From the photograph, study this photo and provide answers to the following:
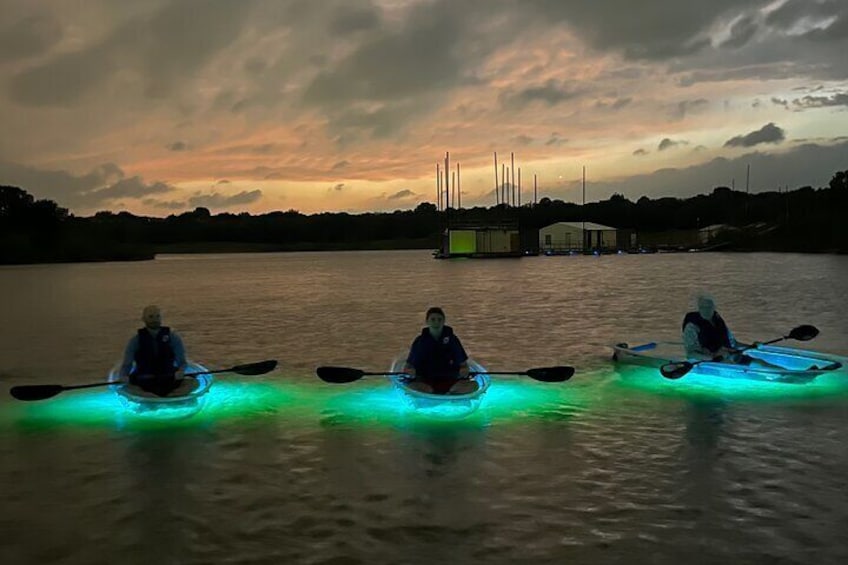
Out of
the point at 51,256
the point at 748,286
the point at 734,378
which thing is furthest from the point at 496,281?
the point at 51,256

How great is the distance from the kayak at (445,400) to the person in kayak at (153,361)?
317 centimetres

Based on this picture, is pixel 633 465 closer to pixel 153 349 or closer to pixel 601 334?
pixel 153 349

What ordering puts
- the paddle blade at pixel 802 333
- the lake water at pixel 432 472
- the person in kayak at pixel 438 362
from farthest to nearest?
the paddle blade at pixel 802 333, the person in kayak at pixel 438 362, the lake water at pixel 432 472

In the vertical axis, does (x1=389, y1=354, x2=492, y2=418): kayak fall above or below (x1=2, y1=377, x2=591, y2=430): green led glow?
above

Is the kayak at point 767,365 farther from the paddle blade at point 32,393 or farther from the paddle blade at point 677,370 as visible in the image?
the paddle blade at point 32,393

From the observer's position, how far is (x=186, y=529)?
7.16m

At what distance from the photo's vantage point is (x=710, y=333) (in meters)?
12.8

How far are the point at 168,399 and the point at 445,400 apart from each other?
3.78 metres

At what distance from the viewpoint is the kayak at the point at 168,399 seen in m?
10.9

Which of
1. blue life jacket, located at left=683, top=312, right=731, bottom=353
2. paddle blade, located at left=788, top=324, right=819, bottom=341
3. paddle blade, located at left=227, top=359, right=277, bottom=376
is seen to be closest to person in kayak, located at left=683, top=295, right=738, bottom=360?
blue life jacket, located at left=683, top=312, right=731, bottom=353

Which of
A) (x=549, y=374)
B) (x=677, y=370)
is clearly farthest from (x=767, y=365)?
(x=549, y=374)

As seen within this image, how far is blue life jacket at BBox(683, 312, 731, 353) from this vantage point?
12727 mm

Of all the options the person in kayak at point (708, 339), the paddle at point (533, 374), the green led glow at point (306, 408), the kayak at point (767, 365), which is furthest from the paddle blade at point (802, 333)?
the paddle at point (533, 374)

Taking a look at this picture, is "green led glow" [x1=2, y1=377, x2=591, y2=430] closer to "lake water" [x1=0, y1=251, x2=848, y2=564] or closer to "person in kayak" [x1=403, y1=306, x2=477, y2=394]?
"lake water" [x1=0, y1=251, x2=848, y2=564]
